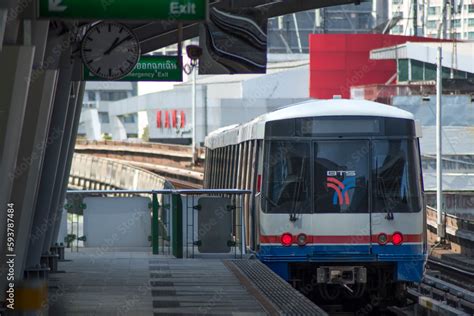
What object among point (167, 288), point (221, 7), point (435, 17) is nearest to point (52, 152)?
point (167, 288)

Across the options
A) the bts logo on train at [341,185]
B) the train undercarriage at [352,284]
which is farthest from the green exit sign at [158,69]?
the train undercarriage at [352,284]

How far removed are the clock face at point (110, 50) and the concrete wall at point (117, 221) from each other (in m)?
4.74

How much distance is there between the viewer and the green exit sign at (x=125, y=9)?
10922 mm

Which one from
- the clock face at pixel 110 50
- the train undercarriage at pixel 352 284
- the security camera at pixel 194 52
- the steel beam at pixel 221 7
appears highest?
the steel beam at pixel 221 7

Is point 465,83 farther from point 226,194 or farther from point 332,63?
point 226,194

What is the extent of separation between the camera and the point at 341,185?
1919cm

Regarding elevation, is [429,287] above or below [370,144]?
A: below

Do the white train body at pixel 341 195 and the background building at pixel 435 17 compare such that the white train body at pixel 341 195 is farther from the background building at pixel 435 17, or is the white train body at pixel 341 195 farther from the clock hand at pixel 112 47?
the background building at pixel 435 17

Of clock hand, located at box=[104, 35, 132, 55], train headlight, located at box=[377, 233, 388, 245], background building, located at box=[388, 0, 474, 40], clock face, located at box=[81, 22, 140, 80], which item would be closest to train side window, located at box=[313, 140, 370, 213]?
train headlight, located at box=[377, 233, 388, 245]

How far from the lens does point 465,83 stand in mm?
65062

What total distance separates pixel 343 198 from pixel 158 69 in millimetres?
4343

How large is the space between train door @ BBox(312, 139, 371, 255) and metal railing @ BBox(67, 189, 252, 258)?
1666 mm

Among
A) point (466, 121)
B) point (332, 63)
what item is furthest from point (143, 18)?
point (332, 63)

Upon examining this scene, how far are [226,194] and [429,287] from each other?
3559 mm
